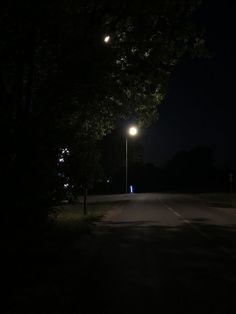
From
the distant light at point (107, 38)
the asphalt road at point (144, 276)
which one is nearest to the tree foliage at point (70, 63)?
the distant light at point (107, 38)

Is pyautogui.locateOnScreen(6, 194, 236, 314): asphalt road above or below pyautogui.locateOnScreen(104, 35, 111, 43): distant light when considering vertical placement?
below

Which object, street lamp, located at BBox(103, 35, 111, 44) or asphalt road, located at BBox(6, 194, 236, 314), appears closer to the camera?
asphalt road, located at BBox(6, 194, 236, 314)

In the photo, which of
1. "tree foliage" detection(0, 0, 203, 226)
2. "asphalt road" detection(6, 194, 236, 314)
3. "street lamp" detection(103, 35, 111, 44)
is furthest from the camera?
"street lamp" detection(103, 35, 111, 44)

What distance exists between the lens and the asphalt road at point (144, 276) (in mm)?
8008

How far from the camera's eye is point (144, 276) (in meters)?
10.5

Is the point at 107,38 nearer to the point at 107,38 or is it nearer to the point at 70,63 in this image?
the point at 107,38

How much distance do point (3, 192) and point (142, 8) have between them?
7.68m

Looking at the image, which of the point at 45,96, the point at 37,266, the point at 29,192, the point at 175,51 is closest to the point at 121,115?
the point at 175,51

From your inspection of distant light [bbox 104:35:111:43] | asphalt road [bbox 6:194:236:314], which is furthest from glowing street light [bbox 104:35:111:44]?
asphalt road [bbox 6:194:236:314]

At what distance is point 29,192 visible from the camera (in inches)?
575

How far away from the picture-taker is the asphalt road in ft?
26.3

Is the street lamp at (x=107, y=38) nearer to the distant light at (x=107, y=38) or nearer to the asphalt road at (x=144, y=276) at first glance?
the distant light at (x=107, y=38)

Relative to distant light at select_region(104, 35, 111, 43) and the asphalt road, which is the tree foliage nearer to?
distant light at select_region(104, 35, 111, 43)

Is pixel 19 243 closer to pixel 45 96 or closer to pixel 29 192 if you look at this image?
pixel 29 192
